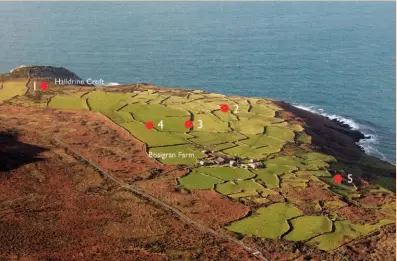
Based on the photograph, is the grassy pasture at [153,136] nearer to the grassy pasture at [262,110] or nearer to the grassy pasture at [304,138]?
the grassy pasture at [304,138]

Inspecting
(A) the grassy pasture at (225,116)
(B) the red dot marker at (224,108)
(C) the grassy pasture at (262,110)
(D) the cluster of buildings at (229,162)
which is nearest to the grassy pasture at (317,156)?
(D) the cluster of buildings at (229,162)

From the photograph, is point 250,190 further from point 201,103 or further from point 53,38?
point 53,38

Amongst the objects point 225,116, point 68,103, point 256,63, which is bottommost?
point 256,63

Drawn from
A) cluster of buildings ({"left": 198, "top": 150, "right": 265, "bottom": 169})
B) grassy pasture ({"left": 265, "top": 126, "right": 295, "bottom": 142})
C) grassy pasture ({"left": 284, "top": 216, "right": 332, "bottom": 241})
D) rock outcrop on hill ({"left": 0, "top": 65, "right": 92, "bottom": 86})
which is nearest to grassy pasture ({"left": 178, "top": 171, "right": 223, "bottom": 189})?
cluster of buildings ({"left": 198, "top": 150, "right": 265, "bottom": 169})

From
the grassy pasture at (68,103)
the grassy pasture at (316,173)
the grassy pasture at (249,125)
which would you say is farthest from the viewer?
the grassy pasture at (68,103)

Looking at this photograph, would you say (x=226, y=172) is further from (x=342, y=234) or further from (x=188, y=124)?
(x=188, y=124)

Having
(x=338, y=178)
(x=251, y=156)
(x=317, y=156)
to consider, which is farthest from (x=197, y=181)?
(x=317, y=156)

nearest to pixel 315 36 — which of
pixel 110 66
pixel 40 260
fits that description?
pixel 110 66

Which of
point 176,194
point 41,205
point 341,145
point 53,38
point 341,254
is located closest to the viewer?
point 341,254
